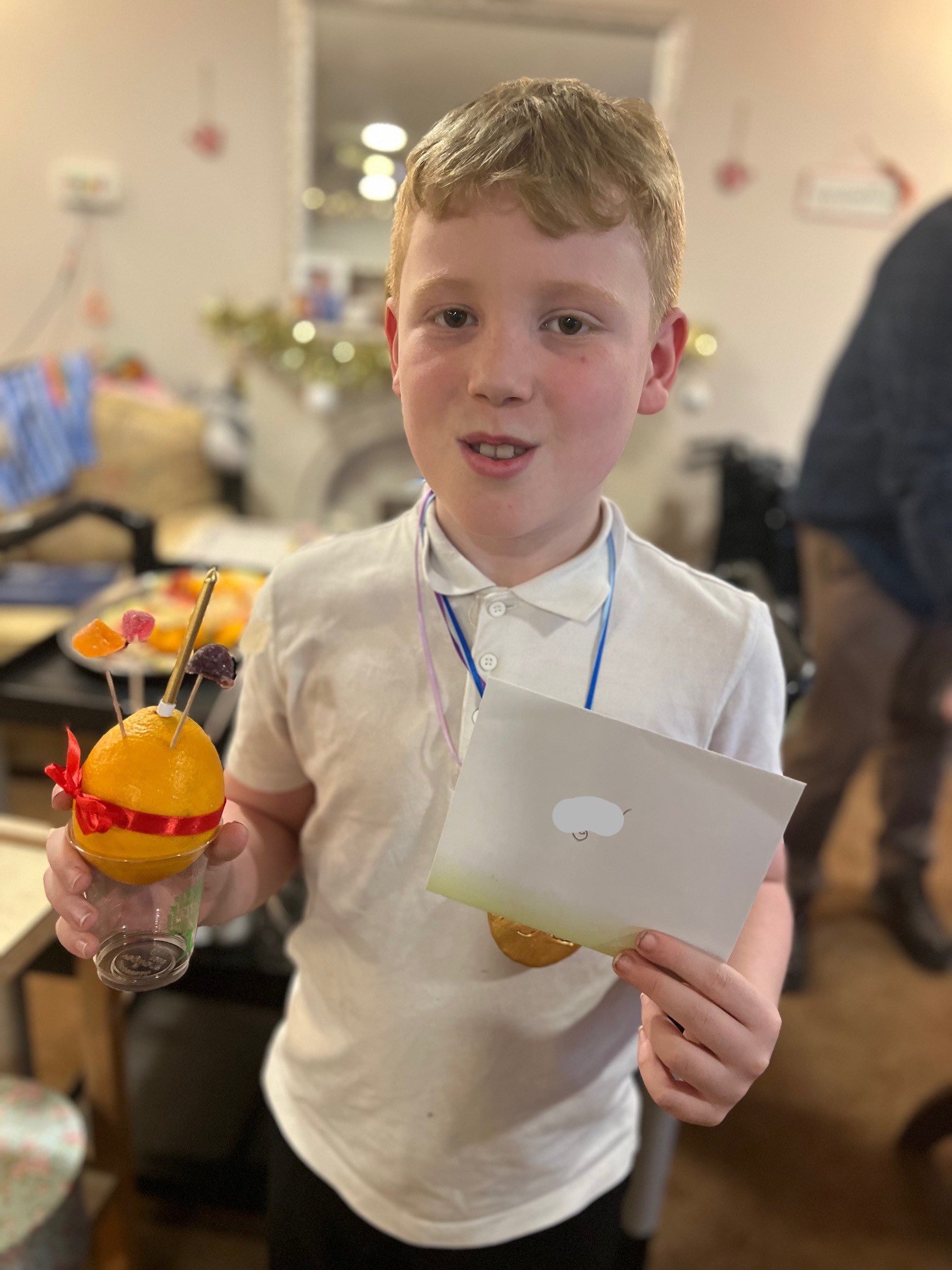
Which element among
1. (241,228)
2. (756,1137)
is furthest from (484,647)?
(241,228)

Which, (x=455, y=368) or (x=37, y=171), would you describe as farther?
(x=37, y=171)

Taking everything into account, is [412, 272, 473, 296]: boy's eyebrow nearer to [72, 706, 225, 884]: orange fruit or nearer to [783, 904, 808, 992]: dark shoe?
[72, 706, 225, 884]: orange fruit

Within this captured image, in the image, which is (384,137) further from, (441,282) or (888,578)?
(441,282)

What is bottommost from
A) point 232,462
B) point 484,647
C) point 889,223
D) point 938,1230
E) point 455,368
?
point 938,1230

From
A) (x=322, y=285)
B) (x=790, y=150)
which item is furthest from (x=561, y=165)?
(x=790, y=150)

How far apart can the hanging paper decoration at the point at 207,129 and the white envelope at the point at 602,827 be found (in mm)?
3392

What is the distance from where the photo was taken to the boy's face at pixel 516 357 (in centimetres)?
49

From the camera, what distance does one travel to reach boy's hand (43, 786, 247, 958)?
1.58 ft

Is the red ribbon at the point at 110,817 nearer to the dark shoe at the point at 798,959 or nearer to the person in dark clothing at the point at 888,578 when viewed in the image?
the person in dark clothing at the point at 888,578

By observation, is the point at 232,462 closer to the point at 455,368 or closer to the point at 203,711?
the point at 203,711

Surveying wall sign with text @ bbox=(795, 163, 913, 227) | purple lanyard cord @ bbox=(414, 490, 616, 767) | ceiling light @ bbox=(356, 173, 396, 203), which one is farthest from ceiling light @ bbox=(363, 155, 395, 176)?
purple lanyard cord @ bbox=(414, 490, 616, 767)

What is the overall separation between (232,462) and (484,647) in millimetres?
2920

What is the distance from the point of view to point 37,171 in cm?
325

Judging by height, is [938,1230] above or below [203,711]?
below
